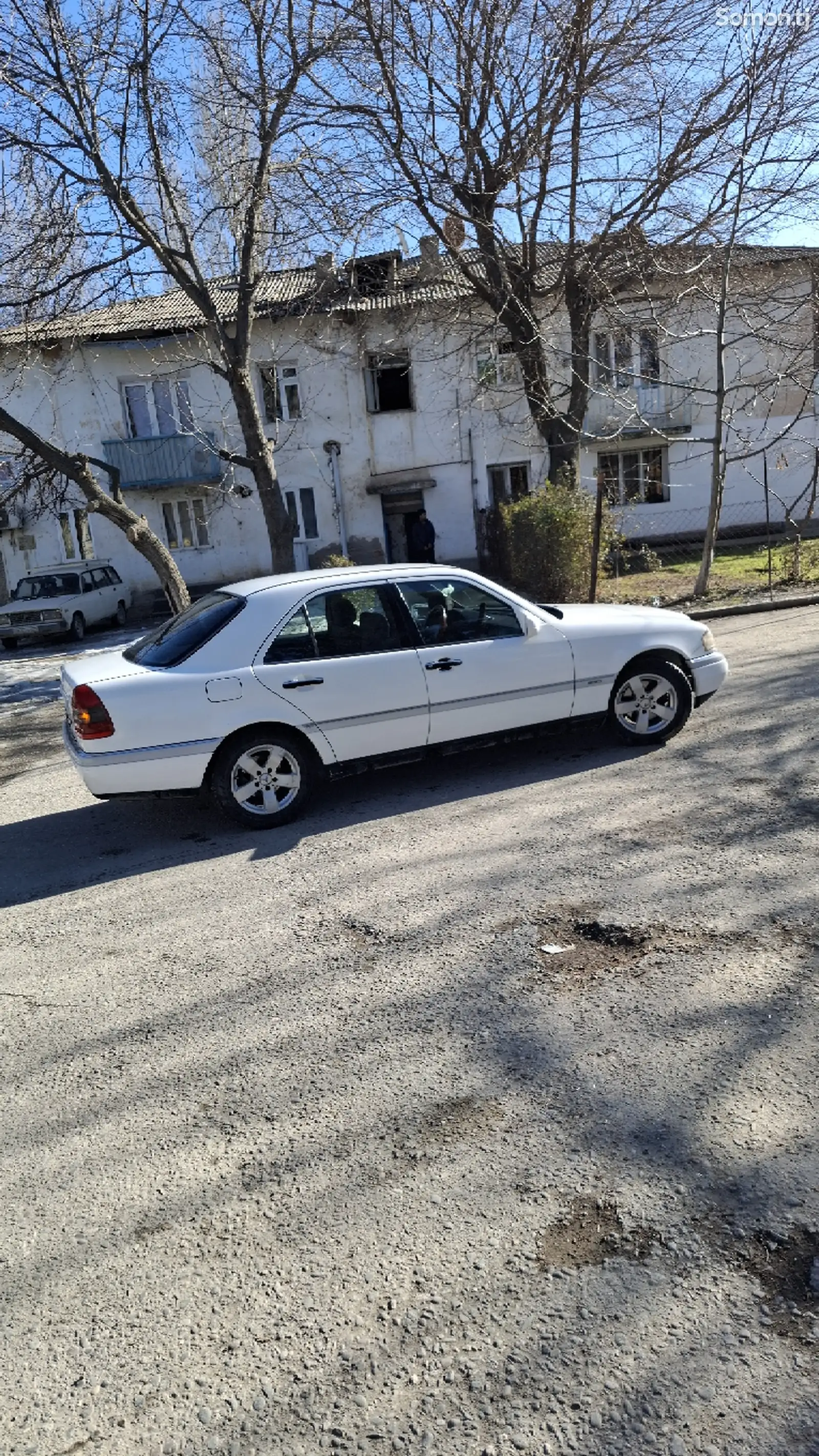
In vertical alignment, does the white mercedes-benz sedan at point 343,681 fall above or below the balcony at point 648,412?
below

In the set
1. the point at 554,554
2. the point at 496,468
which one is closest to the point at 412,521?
the point at 496,468

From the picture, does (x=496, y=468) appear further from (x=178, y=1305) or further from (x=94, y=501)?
(x=178, y=1305)

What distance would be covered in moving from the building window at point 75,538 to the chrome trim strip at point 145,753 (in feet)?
74.5

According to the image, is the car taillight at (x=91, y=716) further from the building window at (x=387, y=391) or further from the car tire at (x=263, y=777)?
the building window at (x=387, y=391)

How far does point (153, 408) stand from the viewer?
26.5 metres

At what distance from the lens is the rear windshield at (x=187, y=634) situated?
6.32 meters

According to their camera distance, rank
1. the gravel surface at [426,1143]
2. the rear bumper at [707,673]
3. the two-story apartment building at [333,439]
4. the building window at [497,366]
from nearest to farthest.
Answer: the gravel surface at [426,1143], the rear bumper at [707,673], the building window at [497,366], the two-story apartment building at [333,439]

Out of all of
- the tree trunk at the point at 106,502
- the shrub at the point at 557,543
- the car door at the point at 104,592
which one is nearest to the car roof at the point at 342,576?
the shrub at the point at 557,543

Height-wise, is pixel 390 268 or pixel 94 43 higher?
pixel 94 43

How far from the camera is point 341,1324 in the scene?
251cm

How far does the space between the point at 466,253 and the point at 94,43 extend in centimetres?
608

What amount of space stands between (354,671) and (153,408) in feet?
73.4

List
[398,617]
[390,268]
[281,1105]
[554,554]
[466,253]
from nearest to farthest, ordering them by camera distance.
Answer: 1. [281,1105]
2. [398,617]
3. [554,554]
4. [466,253]
5. [390,268]

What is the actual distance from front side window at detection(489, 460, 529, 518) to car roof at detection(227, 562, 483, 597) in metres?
20.2
